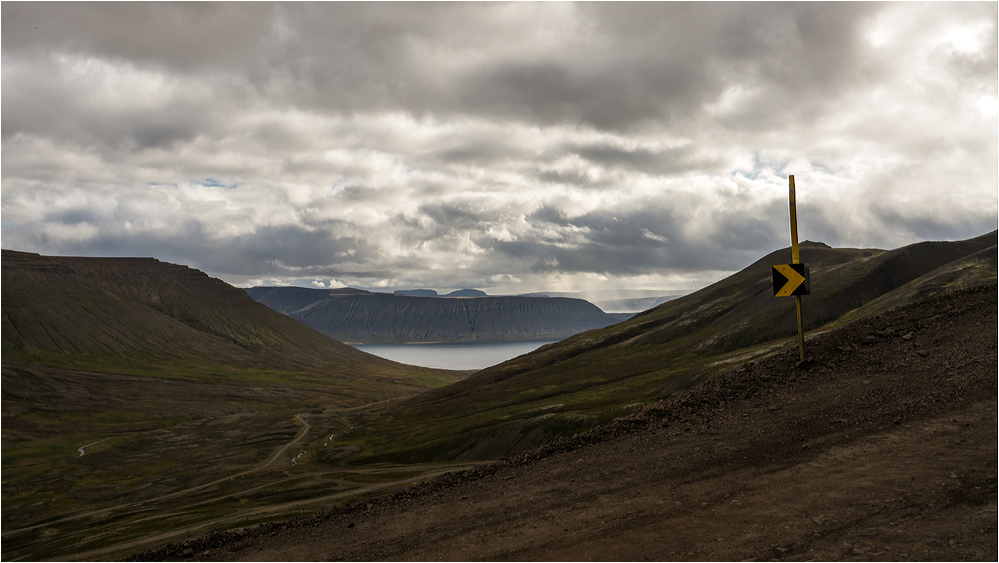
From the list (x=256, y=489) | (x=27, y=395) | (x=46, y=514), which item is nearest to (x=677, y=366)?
(x=256, y=489)

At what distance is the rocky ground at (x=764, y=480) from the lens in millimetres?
10656

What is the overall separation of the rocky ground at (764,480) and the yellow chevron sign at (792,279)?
102 inches

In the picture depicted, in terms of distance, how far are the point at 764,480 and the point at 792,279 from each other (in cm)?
844

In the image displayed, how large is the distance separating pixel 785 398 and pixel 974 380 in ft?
15.2

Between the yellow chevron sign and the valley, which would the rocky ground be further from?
the yellow chevron sign

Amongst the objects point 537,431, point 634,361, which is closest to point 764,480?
point 537,431

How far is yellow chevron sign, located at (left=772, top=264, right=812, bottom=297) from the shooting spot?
18.8 m

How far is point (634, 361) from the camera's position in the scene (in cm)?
11738

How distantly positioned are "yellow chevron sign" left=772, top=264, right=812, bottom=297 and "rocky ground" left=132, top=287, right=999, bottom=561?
2581mm

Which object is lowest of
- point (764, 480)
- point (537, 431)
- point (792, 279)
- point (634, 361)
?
point (537, 431)

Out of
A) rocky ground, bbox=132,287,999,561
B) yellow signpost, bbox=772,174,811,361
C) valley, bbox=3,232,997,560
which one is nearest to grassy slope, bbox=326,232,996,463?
valley, bbox=3,232,997,560

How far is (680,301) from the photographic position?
7239 inches

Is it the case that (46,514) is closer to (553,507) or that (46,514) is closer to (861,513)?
(553,507)

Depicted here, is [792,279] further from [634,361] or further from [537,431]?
[634,361]
